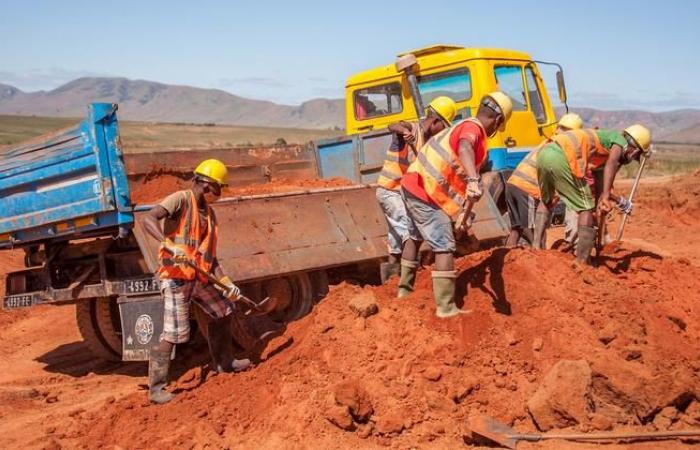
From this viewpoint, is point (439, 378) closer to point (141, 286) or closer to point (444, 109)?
point (444, 109)

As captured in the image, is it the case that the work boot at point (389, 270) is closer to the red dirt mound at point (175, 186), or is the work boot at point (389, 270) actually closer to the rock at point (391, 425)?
the red dirt mound at point (175, 186)

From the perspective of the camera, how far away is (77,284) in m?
6.54

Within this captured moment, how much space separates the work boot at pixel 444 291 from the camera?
223 inches

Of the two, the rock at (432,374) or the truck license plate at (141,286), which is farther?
the truck license plate at (141,286)

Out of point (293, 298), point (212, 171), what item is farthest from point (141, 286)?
point (293, 298)

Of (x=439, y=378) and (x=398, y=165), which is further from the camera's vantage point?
(x=398, y=165)

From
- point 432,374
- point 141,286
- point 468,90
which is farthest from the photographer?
point 468,90

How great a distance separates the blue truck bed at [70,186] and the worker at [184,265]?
0.59 meters

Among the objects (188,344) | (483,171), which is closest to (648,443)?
(188,344)

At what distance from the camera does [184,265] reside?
559 centimetres

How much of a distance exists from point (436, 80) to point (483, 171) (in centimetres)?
141

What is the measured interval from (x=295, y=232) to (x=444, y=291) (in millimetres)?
1801

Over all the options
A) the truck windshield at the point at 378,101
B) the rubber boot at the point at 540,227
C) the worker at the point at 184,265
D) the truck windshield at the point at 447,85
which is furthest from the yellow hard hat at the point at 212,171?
the truck windshield at the point at 378,101

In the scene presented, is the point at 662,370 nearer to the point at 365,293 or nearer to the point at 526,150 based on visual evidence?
the point at 365,293
